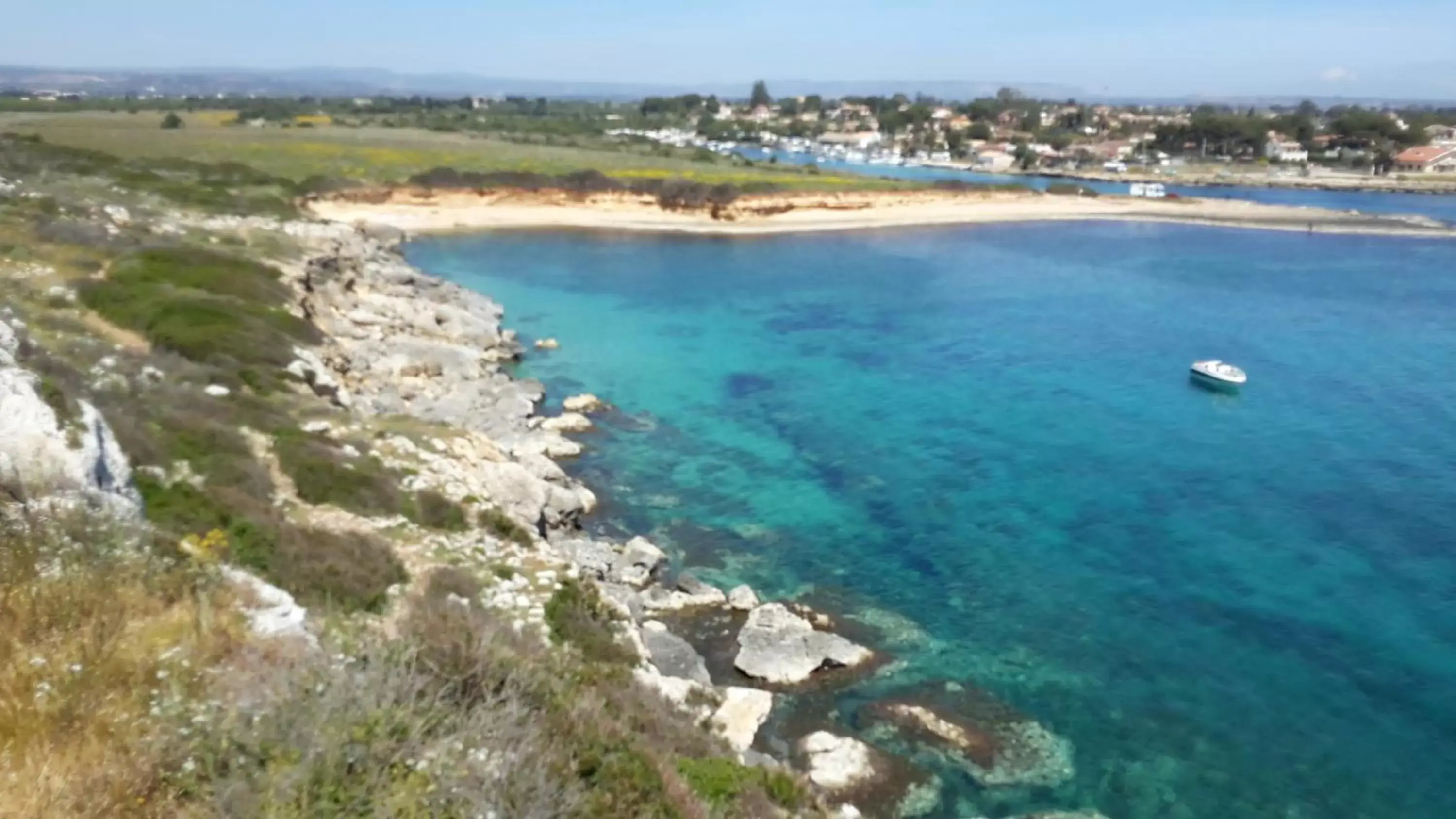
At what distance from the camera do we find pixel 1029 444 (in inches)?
1204

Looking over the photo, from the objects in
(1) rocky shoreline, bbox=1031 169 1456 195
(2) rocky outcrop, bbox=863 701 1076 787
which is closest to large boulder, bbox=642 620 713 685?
(2) rocky outcrop, bbox=863 701 1076 787

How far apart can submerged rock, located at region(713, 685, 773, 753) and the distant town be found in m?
91.2

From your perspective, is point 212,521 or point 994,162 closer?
point 212,521

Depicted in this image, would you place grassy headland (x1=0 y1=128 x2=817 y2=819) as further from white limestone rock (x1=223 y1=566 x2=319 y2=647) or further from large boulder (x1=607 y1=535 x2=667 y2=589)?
large boulder (x1=607 y1=535 x2=667 y2=589)

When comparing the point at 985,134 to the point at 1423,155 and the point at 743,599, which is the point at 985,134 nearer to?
the point at 1423,155

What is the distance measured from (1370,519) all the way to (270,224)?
4468cm

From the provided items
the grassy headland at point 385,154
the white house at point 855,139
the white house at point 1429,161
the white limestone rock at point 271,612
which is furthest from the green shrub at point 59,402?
the white house at point 1429,161

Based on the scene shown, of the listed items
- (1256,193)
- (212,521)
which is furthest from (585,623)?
(1256,193)

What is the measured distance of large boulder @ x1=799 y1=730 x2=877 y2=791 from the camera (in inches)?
570

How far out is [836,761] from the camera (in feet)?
48.6

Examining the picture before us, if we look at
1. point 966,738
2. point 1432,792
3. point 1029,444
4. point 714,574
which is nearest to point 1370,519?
point 1029,444

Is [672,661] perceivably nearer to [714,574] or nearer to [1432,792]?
[714,574]

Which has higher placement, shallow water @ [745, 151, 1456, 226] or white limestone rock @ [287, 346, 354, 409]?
shallow water @ [745, 151, 1456, 226]

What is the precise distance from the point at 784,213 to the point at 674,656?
65401 mm
